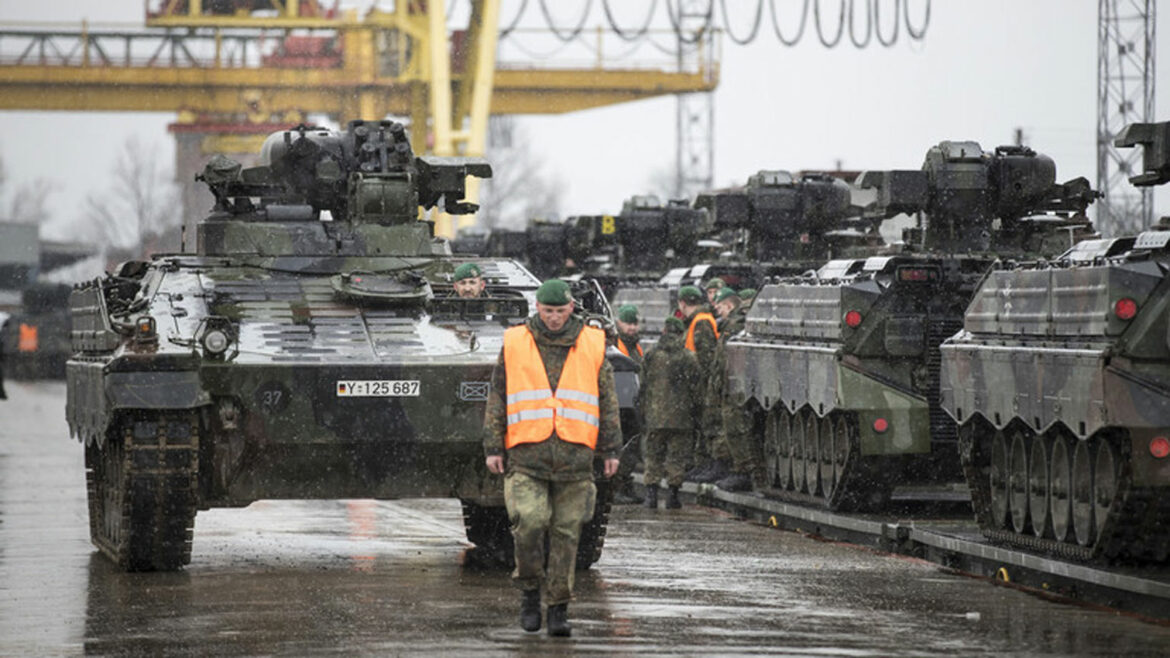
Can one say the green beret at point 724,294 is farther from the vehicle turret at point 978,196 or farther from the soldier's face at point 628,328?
the vehicle turret at point 978,196

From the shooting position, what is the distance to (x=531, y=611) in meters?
11.6

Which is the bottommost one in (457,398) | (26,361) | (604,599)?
(26,361)

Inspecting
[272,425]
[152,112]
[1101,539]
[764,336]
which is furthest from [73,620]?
[152,112]

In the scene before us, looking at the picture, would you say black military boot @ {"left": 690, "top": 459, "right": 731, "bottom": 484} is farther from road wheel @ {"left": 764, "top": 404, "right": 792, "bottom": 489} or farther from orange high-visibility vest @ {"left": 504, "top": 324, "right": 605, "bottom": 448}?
orange high-visibility vest @ {"left": 504, "top": 324, "right": 605, "bottom": 448}

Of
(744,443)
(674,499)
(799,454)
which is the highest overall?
(799,454)

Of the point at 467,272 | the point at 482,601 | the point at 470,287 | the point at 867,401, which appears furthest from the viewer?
the point at 867,401

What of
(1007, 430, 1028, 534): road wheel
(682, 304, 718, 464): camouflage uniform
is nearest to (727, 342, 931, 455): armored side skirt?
(1007, 430, 1028, 534): road wheel

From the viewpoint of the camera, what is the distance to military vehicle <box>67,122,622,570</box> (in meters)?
14.0

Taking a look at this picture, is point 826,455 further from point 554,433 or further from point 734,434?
point 554,433

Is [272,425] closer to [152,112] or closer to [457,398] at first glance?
[457,398]

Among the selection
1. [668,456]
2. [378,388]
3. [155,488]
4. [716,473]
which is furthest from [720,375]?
[155,488]

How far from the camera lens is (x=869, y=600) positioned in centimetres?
1298

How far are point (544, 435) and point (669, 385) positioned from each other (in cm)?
917

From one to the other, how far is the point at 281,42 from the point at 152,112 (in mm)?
4998
